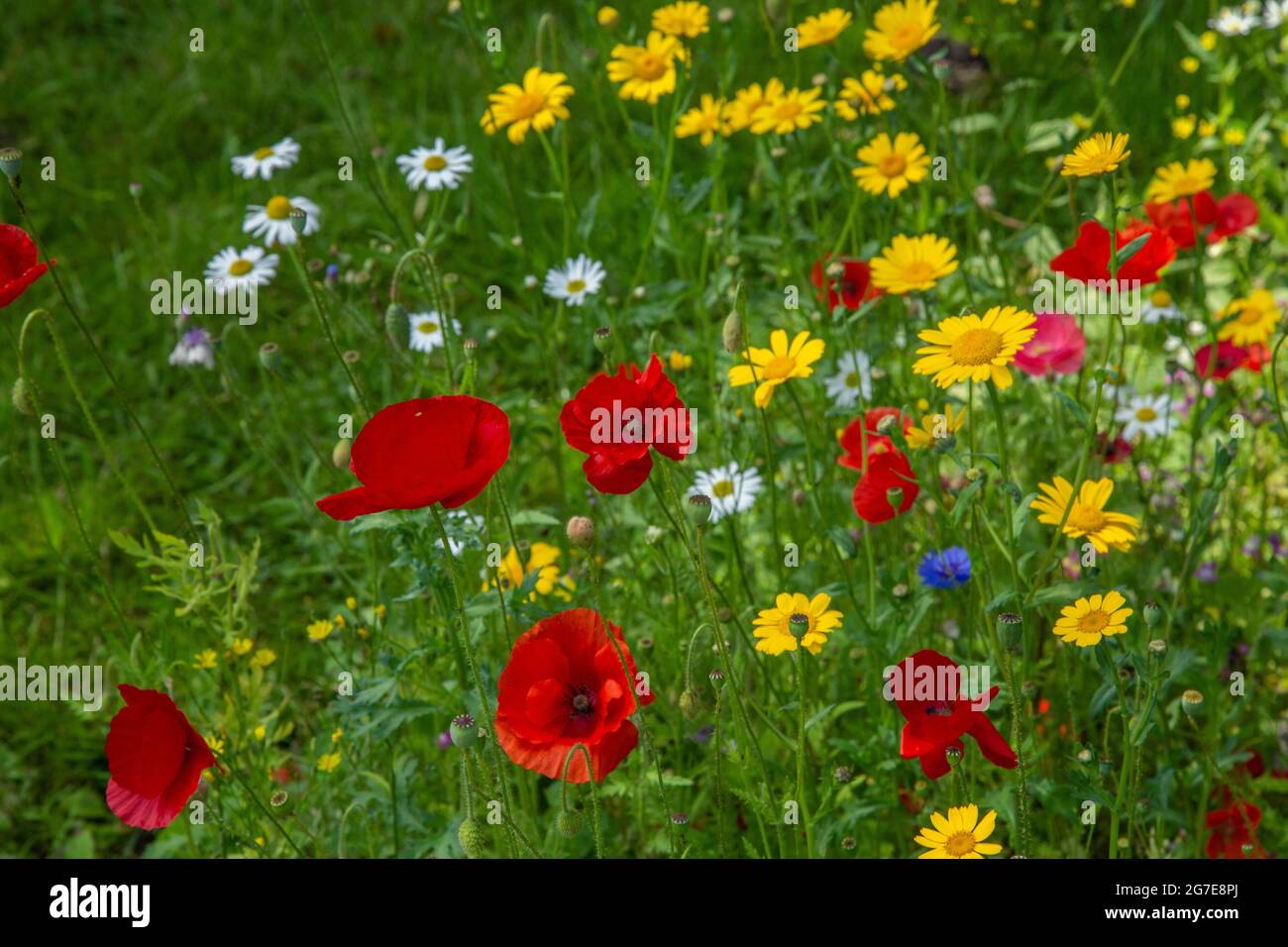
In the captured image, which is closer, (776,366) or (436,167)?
(776,366)

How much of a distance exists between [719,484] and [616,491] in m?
0.68

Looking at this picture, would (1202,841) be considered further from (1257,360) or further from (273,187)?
(273,187)

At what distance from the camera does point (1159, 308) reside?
2.16m

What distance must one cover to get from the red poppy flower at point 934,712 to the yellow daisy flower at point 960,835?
0.22 feet

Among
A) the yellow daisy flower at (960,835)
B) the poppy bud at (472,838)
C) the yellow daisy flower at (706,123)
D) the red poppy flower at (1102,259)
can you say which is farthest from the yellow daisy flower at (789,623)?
the yellow daisy flower at (706,123)

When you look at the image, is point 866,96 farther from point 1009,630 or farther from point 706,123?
point 1009,630

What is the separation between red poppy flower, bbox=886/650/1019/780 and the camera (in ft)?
4.24

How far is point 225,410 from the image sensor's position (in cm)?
282

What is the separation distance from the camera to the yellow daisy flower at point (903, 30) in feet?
6.17

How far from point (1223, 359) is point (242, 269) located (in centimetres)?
154

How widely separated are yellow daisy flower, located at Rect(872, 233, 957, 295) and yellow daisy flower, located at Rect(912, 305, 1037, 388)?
305 millimetres

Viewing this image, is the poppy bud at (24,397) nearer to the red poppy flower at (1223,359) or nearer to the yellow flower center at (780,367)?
the yellow flower center at (780,367)

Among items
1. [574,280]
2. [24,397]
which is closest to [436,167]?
[574,280]
